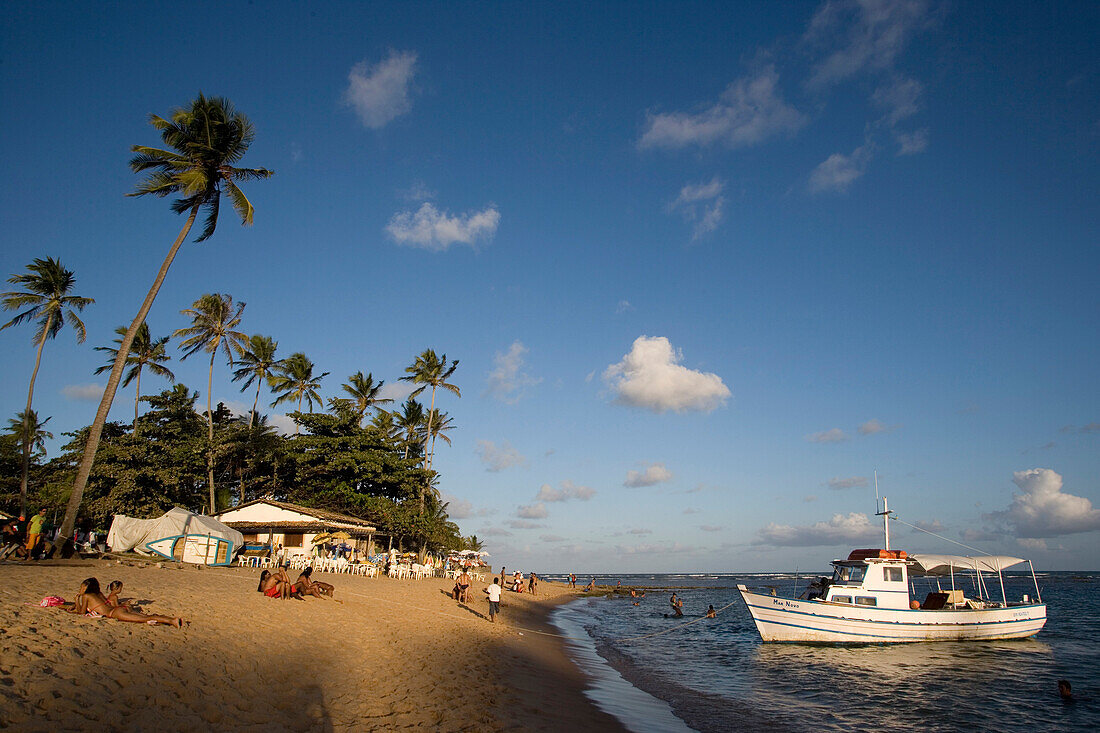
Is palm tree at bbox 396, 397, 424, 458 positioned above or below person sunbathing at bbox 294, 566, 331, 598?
above

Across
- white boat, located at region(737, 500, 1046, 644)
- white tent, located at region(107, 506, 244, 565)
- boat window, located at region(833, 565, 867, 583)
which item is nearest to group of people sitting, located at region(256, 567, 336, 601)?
white tent, located at region(107, 506, 244, 565)

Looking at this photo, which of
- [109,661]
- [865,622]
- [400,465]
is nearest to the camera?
[109,661]

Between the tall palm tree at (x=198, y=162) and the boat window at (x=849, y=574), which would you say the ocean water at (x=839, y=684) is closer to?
the boat window at (x=849, y=574)

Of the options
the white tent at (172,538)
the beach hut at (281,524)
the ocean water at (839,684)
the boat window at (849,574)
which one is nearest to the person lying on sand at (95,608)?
the ocean water at (839,684)

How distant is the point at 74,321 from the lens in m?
34.0

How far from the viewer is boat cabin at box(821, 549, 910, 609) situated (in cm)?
2222

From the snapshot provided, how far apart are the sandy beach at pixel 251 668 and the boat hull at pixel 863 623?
9.56 metres

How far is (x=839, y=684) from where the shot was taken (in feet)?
53.6

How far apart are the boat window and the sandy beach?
12.0 meters

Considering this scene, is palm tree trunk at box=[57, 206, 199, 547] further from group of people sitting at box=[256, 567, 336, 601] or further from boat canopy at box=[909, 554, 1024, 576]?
boat canopy at box=[909, 554, 1024, 576]

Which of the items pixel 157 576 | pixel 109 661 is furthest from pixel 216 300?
pixel 109 661

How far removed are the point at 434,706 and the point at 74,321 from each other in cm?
3641

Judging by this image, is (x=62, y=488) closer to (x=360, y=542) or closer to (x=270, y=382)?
(x=270, y=382)

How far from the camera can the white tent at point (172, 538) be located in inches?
955
